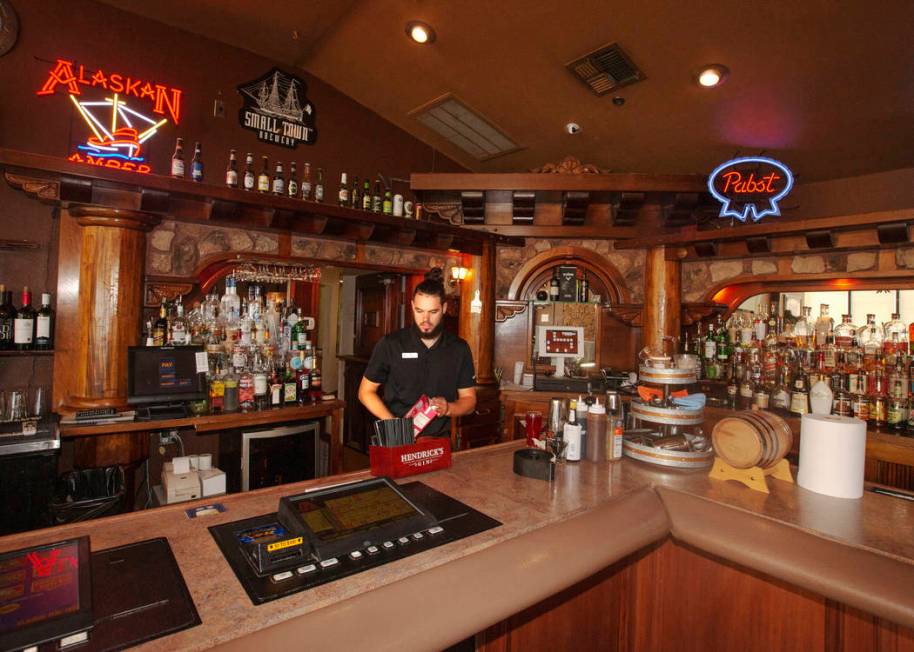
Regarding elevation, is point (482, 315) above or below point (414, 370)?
above

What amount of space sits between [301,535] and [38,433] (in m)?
2.60

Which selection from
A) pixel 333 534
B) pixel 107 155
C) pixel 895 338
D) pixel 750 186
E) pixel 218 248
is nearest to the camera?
pixel 333 534

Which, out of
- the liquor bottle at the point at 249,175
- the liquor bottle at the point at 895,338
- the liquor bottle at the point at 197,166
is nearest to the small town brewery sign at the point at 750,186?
the liquor bottle at the point at 895,338

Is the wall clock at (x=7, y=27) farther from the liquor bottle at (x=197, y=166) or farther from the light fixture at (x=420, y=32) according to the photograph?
the light fixture at (x=420, y=32)

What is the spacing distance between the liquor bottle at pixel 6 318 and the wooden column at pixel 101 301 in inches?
10.2

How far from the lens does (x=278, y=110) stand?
15.5ft

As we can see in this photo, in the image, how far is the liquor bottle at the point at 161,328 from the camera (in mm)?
3670

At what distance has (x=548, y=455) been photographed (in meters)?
1.93

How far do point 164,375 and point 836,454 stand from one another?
4.03 meters

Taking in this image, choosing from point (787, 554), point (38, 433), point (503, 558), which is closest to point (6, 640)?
point (503, 558)

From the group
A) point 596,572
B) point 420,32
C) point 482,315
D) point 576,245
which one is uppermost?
point 420,32

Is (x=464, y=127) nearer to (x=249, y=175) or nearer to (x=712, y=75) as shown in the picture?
(x=249, y=175)

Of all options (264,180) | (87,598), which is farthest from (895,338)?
(264,180)

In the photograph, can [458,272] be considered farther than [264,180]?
Yes
